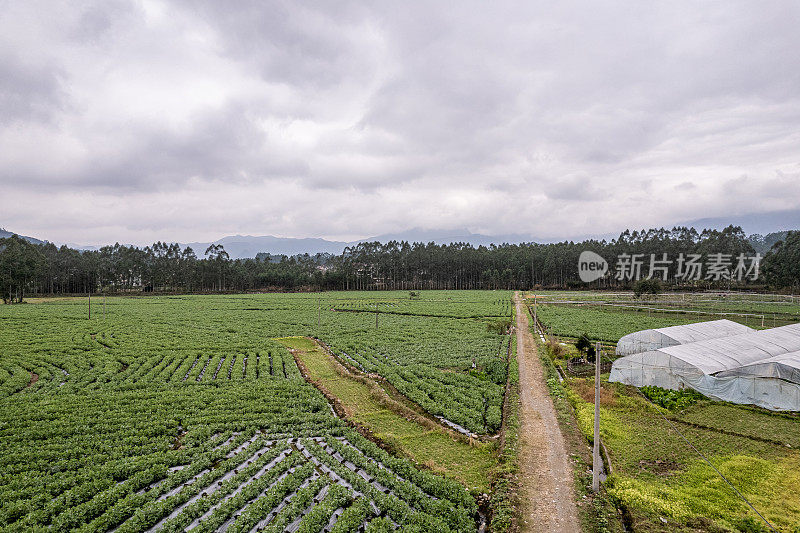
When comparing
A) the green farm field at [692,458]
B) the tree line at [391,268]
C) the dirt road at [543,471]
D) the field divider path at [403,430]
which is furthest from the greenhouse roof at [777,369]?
the tree line at [391,268]

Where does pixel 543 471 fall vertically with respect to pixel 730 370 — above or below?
below

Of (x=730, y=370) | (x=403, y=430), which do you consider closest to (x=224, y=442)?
(x=403, y=430)

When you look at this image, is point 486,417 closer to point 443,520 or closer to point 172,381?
point 443,520

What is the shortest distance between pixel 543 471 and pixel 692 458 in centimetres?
642

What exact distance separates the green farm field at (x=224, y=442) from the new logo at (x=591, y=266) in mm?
97356

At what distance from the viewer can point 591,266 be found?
389 feet

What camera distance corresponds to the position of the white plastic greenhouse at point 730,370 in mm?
19953

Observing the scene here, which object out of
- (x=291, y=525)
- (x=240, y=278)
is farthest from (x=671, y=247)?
(x=240, y=278)

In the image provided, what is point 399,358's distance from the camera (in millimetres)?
30625

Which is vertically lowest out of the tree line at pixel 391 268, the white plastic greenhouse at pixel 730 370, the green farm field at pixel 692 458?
the green farm field at pixel 692 458

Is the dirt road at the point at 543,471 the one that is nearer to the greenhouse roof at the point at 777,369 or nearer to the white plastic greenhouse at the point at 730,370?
the white plastic greenhouse at the point at 730,370

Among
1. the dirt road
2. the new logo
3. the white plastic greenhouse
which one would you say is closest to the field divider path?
the dirt road

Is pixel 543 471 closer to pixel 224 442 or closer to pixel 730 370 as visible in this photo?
pixel 224 442

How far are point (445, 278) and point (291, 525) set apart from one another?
137 meters
